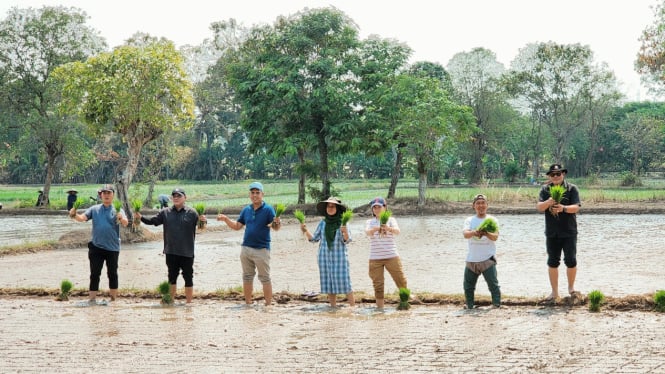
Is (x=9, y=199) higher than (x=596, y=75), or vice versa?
(x=596, y=75)

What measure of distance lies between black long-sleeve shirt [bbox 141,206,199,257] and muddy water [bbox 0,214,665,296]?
1804mm

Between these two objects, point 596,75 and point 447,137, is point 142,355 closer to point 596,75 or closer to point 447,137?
point 447,137

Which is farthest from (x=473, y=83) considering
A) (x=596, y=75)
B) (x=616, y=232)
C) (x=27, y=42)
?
(x=616, y=232)

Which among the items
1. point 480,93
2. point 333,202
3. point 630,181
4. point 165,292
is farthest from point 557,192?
point 480,93

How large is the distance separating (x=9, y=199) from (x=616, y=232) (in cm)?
3702

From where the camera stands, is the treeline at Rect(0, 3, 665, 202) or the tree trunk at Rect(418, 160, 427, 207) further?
A: the tree trunk at Rect(418, 160, 427, 207)

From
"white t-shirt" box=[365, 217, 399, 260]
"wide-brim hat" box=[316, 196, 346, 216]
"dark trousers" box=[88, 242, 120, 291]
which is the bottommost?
"dark trousers" box=[88, 242, 120, 291]

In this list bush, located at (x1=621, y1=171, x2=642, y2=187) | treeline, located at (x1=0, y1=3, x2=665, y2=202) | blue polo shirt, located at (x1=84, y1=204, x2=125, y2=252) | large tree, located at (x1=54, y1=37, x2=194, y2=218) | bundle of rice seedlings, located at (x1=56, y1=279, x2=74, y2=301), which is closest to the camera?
blue polo shirt, located at (x1=84, y1=204, x2=125, y2=252)

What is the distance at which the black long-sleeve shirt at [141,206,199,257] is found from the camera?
33.1 feet

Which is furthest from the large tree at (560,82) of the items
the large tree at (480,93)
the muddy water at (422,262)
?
the muddy water at (422,262)

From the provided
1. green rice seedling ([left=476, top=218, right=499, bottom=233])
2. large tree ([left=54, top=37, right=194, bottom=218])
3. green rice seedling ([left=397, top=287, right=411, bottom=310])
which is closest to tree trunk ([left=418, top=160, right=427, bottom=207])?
large tree ([left=54, top=37, right=194, bottom=218])

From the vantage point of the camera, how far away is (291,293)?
10633mm

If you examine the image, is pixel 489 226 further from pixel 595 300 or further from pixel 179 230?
pixel 179 230

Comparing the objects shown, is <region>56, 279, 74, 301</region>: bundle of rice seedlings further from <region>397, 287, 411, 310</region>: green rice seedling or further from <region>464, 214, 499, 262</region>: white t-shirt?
<region>464, 214, 499, 262</region>: white t-shirt
